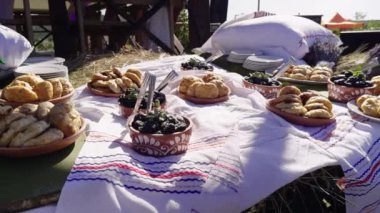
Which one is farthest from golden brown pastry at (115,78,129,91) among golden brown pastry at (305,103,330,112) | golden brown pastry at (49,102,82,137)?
golden brown pastry at (305,103,330,112)

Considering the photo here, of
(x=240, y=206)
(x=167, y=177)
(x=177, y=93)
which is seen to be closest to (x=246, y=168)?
(x=240, y=206)

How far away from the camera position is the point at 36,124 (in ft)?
3.23

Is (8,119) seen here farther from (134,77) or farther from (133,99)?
(134,77)

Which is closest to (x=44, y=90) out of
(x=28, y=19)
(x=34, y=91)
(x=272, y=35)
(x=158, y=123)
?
(x=34, y=91)

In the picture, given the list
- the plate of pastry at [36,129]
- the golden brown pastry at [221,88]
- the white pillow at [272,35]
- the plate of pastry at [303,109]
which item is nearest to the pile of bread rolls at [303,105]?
the plate of pastry at [303,109]

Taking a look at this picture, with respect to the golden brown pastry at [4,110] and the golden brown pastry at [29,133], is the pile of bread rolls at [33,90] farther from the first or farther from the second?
the golden brown pastry at [29,133]

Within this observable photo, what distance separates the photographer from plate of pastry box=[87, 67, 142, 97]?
5.27 feet

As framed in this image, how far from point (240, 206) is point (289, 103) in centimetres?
52

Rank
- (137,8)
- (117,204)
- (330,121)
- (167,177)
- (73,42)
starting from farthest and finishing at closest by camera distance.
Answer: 1. (137,8)
2. (73,42)
3. (330,121)
4. (167,177)
5. (117,204)

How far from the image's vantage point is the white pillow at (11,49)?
184 centimetres

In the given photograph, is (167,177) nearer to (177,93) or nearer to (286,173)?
(286,173)

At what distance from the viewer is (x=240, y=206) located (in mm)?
988

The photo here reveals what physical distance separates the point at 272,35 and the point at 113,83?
1729 mm

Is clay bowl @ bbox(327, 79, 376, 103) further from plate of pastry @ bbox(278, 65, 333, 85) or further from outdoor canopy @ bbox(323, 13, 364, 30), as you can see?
outdoor canopy @ bbox(323, 13, 364, 30)
